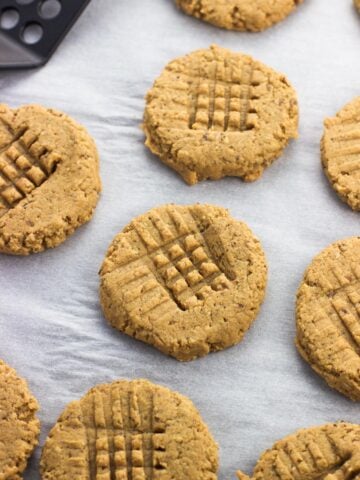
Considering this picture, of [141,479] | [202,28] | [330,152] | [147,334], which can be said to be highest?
[202,28]

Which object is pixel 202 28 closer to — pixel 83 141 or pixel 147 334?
pixel 83 141

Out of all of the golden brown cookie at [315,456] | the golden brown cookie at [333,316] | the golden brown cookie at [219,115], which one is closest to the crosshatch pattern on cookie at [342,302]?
the golden brown cookie at [333,316]

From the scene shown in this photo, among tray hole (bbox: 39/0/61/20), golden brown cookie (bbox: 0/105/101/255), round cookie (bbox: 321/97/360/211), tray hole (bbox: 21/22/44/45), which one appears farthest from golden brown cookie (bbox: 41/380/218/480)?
tray hole (bbox: 39/0/61/20)

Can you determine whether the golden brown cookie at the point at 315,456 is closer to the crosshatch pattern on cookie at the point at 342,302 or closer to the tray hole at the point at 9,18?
the crosshatch pattern on cookie at the point at 342,302

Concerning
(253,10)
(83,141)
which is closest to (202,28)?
(253,10)

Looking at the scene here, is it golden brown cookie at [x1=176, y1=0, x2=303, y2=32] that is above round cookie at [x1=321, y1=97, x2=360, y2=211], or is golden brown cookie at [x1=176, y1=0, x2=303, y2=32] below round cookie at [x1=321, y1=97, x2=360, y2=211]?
above

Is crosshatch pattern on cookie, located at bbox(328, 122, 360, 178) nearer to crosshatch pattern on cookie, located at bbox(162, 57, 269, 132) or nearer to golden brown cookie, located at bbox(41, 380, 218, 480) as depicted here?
crosshatch pattern on cookie, located at bbox(162, 57, 269, 132)

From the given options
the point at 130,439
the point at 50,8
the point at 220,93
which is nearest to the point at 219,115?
the point at 220,93
